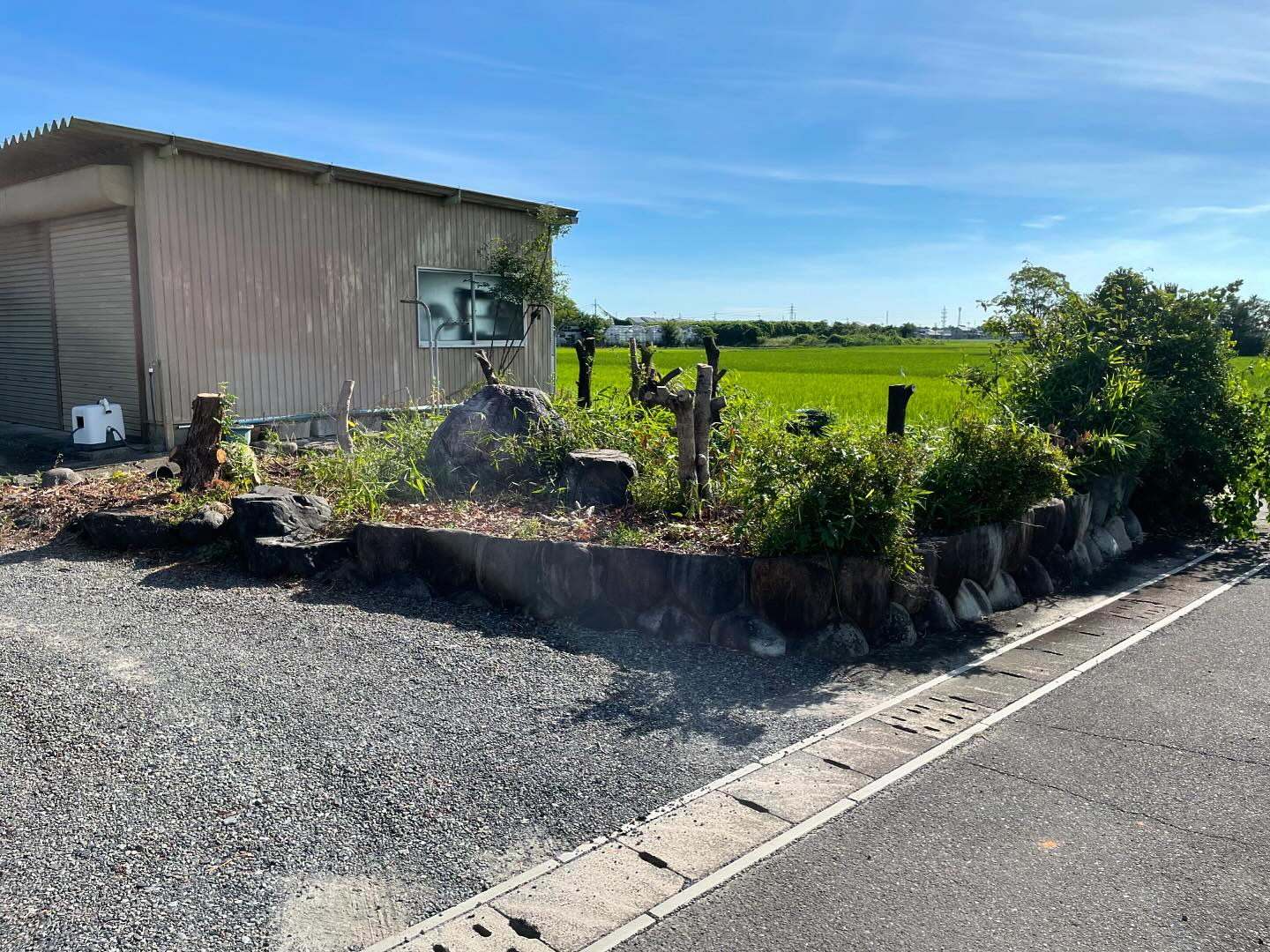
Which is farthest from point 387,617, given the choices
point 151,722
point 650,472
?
point 650,472

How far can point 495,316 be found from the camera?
13461 mm

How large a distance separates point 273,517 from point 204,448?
62.8 inches

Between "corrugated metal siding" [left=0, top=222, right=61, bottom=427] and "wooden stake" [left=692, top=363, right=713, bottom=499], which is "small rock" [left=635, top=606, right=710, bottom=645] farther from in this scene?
"corrugated metal siding" [left=0, top=222, right=61, bottom=427]

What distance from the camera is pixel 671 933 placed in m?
2.49

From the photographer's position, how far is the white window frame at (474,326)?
1241 cm

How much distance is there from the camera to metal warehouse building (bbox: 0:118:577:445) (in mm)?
9703

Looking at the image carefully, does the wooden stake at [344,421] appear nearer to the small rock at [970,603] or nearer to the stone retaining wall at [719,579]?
the stone retaining wall at [719,579]

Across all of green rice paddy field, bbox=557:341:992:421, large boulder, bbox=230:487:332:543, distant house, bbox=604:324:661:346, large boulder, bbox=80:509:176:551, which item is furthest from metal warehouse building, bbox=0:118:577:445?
distant house, bbox=604:324:661:346

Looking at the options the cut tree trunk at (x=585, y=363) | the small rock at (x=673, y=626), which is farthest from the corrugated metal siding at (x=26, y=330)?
the small rock at (x=673, y=626)

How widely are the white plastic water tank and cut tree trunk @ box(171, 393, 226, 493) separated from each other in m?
3.28

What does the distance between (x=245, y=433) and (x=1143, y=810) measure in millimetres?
7897

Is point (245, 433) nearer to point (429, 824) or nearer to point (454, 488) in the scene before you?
point (454, 488)

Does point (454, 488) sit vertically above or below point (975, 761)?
above

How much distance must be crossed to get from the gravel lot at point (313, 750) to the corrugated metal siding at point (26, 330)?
7.75 meters
